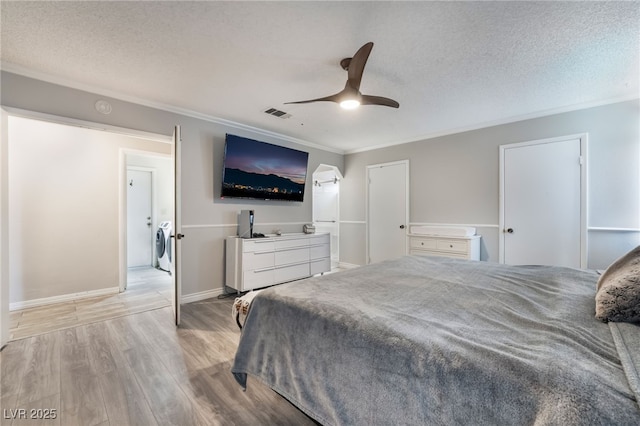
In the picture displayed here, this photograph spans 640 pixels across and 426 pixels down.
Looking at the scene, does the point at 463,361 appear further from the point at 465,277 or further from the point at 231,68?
the point at 231,68

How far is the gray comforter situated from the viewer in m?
0.73

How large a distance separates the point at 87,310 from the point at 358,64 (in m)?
3.92

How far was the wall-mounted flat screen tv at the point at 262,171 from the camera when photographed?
148 inches

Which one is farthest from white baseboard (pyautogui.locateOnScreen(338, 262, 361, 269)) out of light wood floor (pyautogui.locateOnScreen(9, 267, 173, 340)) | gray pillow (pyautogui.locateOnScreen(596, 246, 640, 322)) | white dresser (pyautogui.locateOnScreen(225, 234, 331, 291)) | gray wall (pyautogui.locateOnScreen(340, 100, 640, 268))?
gray pillow (pyautogui.locateOnScreen(596, 246, 640, 322))

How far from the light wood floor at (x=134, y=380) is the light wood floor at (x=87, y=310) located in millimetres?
254

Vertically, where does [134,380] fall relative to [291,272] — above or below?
below

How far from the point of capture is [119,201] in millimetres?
3957

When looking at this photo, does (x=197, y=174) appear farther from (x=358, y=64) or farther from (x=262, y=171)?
(x=358, y=64)

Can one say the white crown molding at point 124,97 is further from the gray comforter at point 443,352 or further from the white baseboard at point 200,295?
the gray comforter at point 443,352

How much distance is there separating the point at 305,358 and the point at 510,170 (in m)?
3.83

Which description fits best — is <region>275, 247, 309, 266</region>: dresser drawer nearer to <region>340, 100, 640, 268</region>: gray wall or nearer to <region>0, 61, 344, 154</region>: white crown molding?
<region>340, 100, 640, 268</region>: gray wall

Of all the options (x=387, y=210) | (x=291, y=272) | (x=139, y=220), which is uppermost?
(x=387, y=210)

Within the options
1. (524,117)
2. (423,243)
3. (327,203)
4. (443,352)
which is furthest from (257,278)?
(524,117)

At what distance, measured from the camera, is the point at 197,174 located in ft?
11.8
